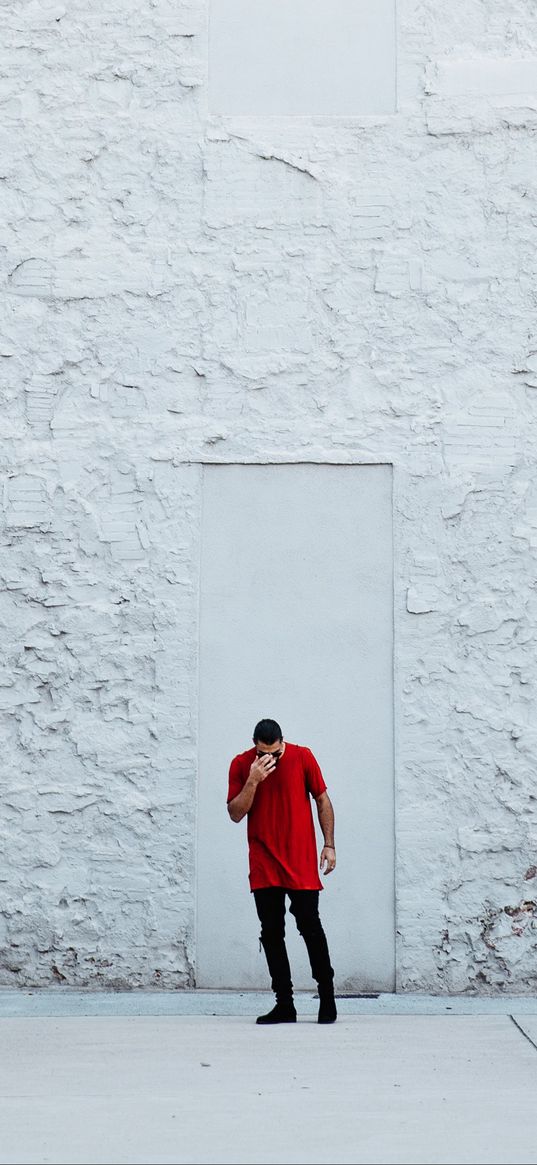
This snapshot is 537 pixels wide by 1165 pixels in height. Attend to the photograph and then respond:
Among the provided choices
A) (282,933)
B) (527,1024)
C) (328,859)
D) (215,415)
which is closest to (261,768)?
(328,859)

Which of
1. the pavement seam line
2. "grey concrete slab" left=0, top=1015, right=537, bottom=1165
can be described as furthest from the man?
the pavement seam line

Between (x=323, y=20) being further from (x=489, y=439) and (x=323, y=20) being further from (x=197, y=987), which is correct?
(x=197, y=987)

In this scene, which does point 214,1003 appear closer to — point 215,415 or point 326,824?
point 326,824

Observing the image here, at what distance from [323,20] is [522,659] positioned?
417 centimetres

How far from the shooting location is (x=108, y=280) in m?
8.29

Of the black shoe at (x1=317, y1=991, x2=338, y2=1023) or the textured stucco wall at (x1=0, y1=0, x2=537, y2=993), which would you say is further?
the textured stucco wall at (x1=0, y1=0, x2=537, y2=993)

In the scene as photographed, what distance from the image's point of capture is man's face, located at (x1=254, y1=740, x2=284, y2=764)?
6852mm

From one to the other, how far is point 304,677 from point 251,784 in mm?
1342

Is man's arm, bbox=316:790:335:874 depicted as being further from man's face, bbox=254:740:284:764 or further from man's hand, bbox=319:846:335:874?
man's face, bbox=254:740:284:764

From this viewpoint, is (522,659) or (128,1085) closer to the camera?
(128,1085)

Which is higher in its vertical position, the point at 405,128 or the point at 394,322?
the point at 405,128

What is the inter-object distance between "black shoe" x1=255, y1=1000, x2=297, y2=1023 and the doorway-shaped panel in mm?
944

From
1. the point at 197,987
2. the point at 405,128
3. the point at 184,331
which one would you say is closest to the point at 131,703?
the point at 197,987

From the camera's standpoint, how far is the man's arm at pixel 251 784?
22.3ft
